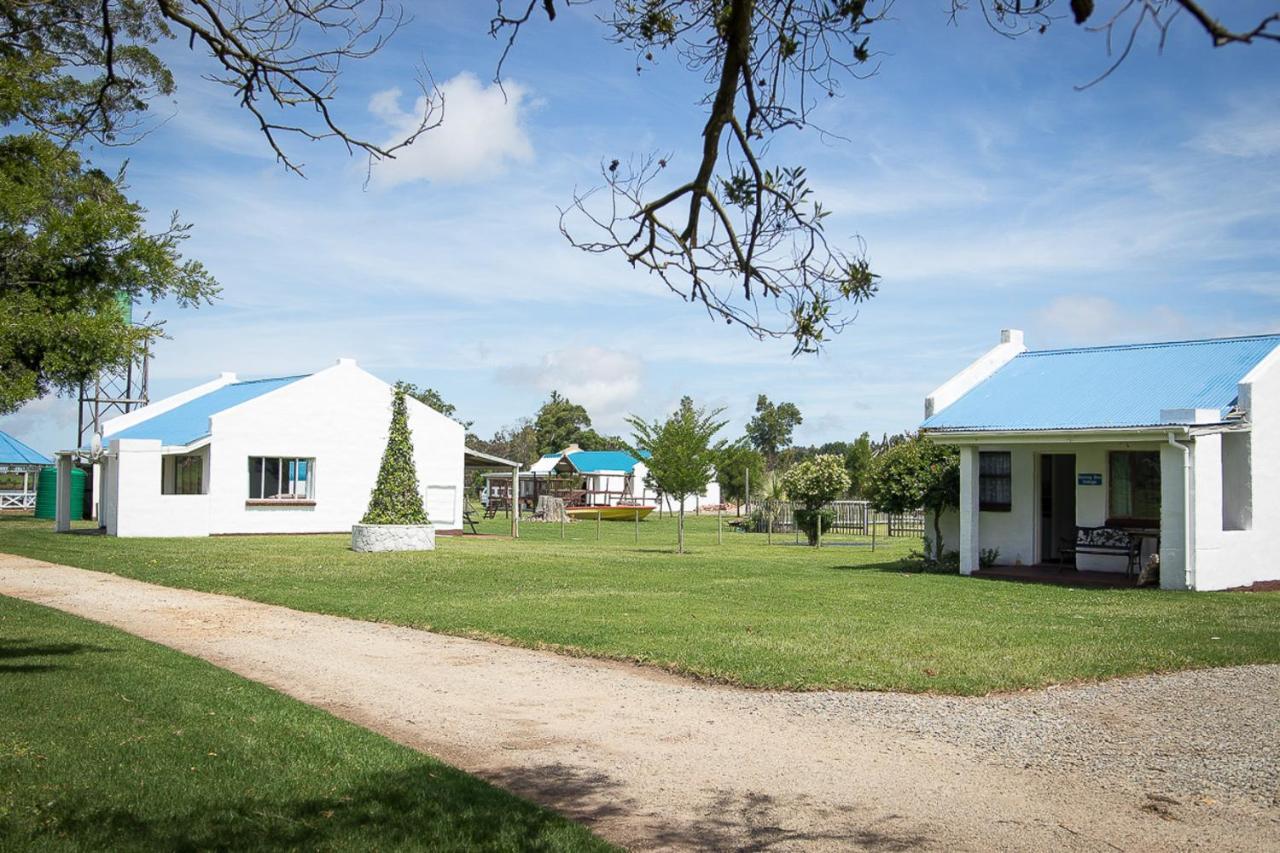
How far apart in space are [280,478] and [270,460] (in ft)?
2.20

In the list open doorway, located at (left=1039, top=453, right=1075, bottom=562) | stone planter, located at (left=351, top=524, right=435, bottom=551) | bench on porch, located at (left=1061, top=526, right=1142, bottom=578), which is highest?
open doorway, located at (left=1039, top=453, right=1075, bottom=562)

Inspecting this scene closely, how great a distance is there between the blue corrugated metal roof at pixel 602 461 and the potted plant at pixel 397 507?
43.9 m

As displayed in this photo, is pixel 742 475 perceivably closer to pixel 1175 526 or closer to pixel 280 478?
pixel 280 478

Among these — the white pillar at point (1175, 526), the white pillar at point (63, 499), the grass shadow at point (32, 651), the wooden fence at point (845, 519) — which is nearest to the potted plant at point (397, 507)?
the white pillar at point (63, 499)

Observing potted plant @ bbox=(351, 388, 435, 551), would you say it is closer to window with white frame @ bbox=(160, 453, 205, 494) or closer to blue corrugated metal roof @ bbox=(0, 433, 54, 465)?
window with white frame @ bbox=(160, 453, 205, 494)

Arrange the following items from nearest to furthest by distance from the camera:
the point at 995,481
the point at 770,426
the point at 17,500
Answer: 1. the point at 995,481
2. the point at 17,500
3. the point at 770,426

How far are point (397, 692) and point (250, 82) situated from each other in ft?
16.7

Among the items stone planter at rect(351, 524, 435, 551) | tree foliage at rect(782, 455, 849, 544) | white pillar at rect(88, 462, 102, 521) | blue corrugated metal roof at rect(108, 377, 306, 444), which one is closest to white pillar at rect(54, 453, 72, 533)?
blue corrugated metal roof at rect(108, 377, 306, 444)

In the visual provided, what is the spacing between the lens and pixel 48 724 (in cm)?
781

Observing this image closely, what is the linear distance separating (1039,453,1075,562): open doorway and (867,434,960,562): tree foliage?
5.87 feet

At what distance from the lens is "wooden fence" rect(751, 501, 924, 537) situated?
44.8m

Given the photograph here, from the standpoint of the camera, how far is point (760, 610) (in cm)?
1534

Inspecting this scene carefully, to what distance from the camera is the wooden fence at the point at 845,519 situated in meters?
44.8

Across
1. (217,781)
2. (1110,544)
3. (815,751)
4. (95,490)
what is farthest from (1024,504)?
(95,490)
